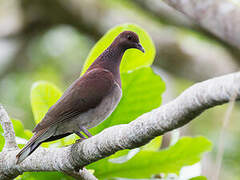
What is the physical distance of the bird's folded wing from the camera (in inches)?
83.7

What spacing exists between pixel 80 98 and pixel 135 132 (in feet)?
2.05

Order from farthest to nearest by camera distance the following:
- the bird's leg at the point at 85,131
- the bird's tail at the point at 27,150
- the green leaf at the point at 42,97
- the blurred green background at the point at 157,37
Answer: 1. the blurred green background at the point at 157,37
2. the green leaf at the point at 42,97
3. the bird's leg at the point at 85,131
4. the bird's tail at the point at 27,150

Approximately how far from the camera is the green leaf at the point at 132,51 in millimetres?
2477

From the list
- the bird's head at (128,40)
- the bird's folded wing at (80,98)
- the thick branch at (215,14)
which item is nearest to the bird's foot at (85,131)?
the bird's folded wing at (80,98)

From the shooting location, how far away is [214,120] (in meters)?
7.47

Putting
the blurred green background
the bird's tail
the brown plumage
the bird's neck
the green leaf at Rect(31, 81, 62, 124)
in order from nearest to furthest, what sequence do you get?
the bird's tail, the brown plumage, the bird's neck, the green leaf at Rect(31, 81, 62, 124), the blurred green background

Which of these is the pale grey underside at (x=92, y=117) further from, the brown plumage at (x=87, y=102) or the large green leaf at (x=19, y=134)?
the large green leaf at (x=19, y=134)

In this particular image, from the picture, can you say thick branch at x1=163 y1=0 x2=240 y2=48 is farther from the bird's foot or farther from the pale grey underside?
the bird's foot

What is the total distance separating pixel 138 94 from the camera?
2.33m

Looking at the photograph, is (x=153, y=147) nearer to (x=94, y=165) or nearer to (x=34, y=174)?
(x=94, y=165)

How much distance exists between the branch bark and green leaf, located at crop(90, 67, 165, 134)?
0.46 m

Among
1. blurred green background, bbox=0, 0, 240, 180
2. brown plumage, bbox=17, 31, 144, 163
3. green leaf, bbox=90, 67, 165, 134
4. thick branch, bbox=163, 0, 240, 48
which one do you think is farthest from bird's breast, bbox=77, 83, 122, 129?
blurred green background, bbox=0, 0, 240, 180

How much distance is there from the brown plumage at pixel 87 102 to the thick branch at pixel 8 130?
0.46ft

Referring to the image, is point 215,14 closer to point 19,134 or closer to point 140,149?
point 140,149
